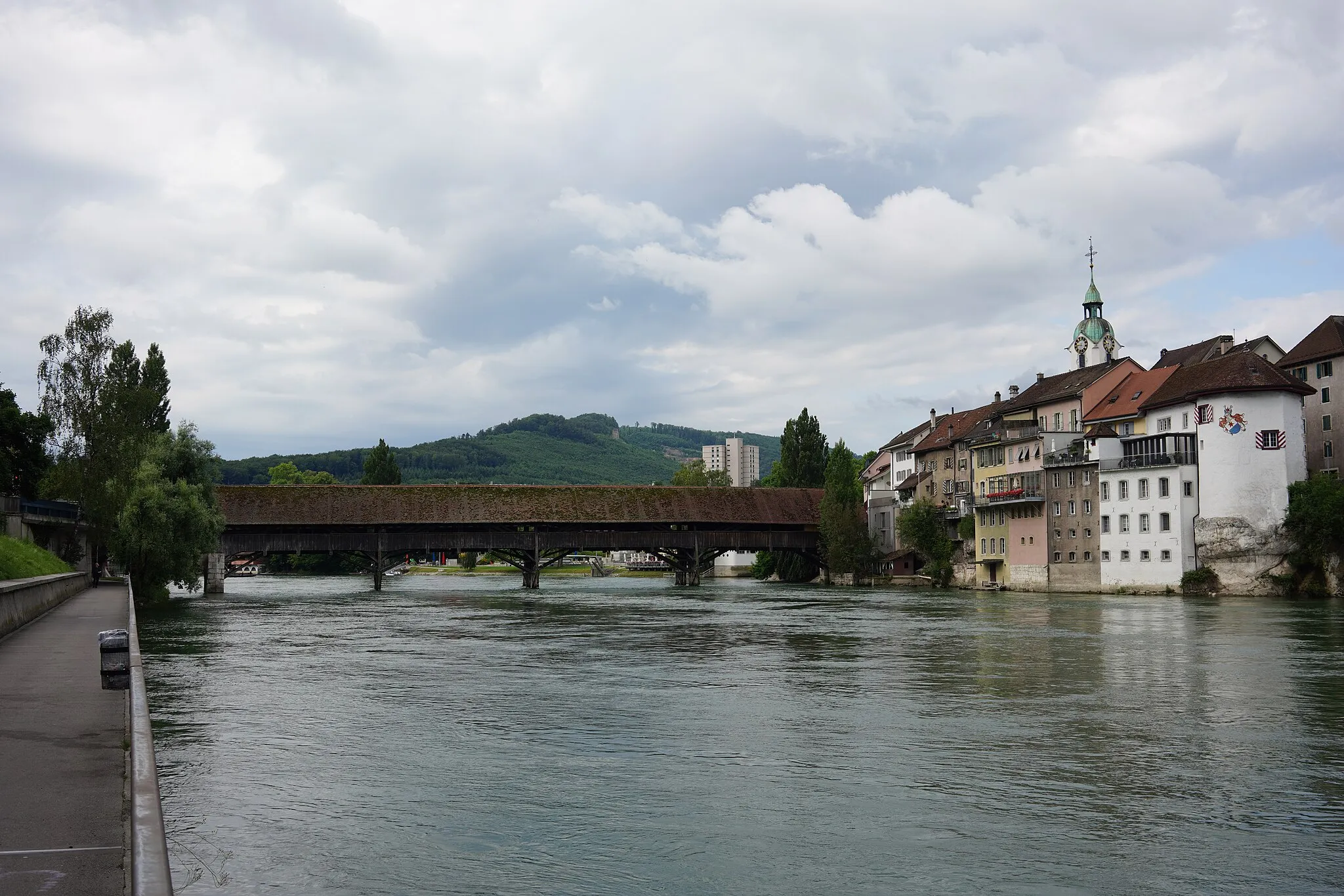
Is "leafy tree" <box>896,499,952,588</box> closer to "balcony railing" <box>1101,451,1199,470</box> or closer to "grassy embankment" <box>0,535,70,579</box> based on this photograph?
"balcony railing" <box>1101,451,1199,470</box>

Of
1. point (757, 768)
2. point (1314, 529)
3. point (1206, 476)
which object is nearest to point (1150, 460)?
point (1206, 476)

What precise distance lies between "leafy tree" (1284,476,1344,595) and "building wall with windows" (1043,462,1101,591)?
27.1 ft

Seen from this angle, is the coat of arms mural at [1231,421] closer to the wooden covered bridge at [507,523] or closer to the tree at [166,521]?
the wooden covered bridge at [507,523]

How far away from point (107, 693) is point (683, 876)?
672 centimetres

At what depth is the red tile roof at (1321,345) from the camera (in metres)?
51.1

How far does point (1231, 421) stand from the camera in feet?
161

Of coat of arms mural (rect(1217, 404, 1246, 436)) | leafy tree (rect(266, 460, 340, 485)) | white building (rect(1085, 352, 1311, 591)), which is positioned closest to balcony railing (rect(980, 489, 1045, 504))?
white building (rect(1085, 352, 1311, 591))

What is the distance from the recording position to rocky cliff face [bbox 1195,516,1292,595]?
1889 inches

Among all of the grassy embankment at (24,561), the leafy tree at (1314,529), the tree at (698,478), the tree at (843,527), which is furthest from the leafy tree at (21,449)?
the tree at (698,478)

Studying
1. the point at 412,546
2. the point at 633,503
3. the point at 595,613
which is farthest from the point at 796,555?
the point at 595,613

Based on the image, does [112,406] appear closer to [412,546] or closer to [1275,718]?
[412,546]

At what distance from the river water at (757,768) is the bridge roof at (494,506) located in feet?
126

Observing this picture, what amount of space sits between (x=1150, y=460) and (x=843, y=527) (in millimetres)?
19154

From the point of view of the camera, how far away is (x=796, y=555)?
82125 millimetres
